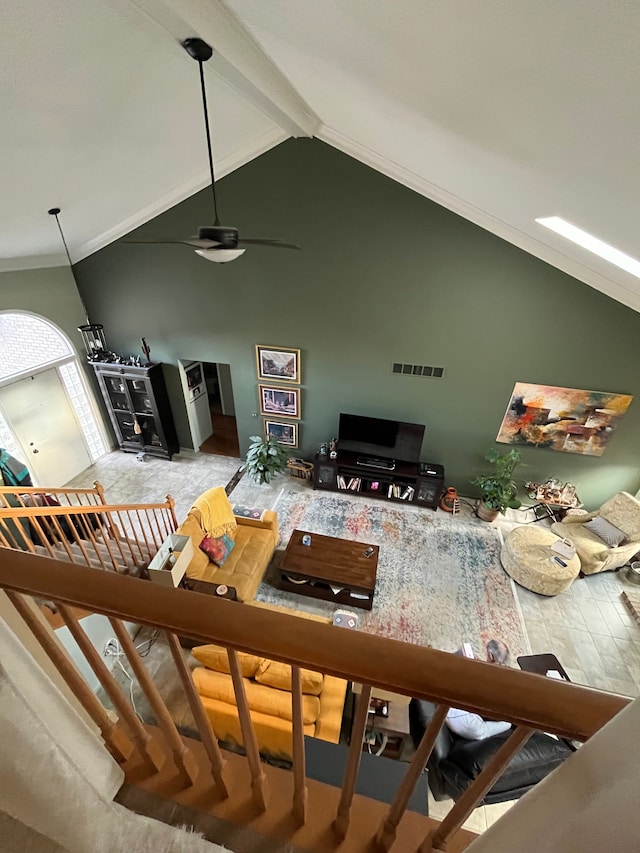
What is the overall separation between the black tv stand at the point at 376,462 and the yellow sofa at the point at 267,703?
2972 mm

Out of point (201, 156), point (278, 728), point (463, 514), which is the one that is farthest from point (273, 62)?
point (463, 514)

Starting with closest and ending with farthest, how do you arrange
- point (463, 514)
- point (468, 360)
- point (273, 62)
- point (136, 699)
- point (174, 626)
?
point (174, 626), point (273, 62), point (136, 699), point (468, 360), point (463, 514)

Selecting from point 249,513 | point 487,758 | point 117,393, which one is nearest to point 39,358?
point 117,393

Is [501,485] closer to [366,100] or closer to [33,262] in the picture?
[366,100]

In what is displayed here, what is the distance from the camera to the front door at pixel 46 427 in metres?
4.82

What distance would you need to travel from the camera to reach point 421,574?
4242 millimetres

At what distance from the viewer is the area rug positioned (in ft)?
12.1

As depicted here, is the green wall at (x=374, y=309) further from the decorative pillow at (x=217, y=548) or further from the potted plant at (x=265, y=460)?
the decorative pillow at (x=217, y=548)

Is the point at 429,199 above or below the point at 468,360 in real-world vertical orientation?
above

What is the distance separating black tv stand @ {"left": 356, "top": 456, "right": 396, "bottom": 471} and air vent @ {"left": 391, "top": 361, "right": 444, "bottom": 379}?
1277 mm

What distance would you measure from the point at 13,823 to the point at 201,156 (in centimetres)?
484

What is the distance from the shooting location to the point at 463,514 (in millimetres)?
5172

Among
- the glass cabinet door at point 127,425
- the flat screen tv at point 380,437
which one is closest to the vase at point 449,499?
the flat screen tv at point 380,437

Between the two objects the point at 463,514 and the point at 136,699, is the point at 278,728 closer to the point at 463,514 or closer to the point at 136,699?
the point at 136,699
